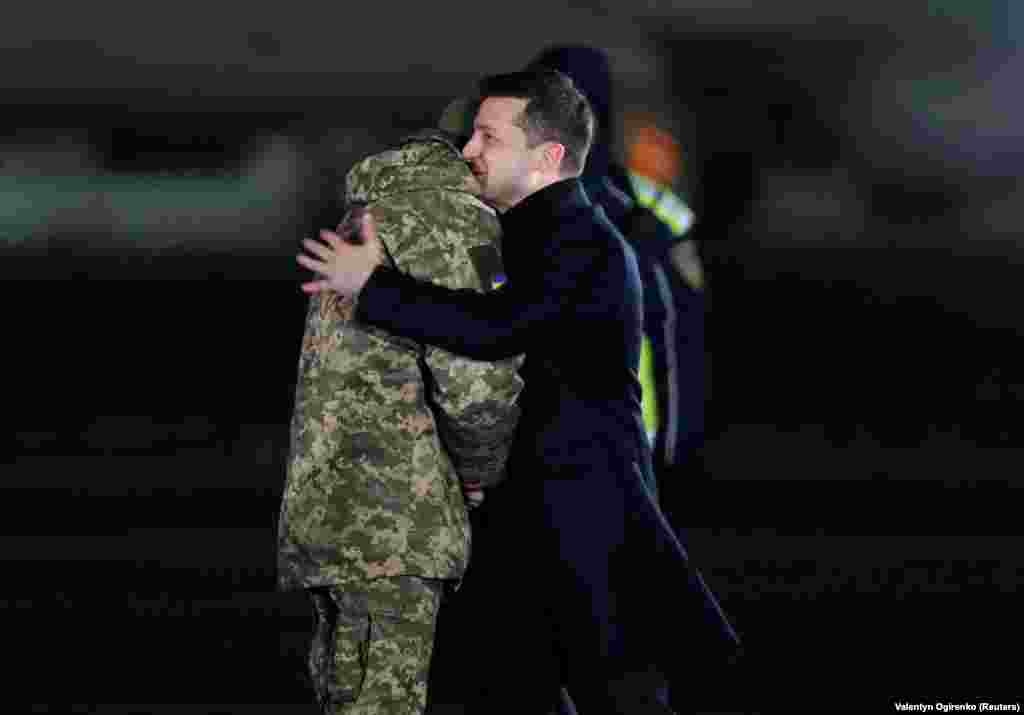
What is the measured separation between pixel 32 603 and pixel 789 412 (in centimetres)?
960

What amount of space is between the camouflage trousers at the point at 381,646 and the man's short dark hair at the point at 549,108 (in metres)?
0.80

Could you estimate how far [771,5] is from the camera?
69.6 ft

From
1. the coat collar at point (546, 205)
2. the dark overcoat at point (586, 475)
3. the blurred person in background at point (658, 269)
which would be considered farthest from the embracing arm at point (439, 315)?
the blurred person in background at point (658, 269)

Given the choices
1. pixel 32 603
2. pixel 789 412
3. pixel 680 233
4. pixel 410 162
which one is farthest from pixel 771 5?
pixel 410 162

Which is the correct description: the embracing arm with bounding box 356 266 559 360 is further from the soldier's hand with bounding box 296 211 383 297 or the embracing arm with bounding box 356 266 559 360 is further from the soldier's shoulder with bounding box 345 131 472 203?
the soldier's shoulder with bounding box 345 131 472 203

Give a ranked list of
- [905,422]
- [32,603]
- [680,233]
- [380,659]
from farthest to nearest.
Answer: [905,422]
[32,603]
[680,233]
[380,659]

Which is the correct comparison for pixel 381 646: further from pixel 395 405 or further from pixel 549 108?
pixel 549 108

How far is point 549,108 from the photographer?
165 inches

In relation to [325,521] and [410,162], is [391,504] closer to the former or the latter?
[325,521]

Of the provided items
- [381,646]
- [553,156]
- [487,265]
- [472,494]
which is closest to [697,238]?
[553,156]

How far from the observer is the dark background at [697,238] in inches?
345

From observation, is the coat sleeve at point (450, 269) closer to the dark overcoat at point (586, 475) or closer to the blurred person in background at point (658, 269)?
the dark overcoat at point (586, 475)

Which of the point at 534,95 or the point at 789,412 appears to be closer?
the point at 534,95

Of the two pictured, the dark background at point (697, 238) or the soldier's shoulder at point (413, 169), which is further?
the dark background at point (697, 238)
